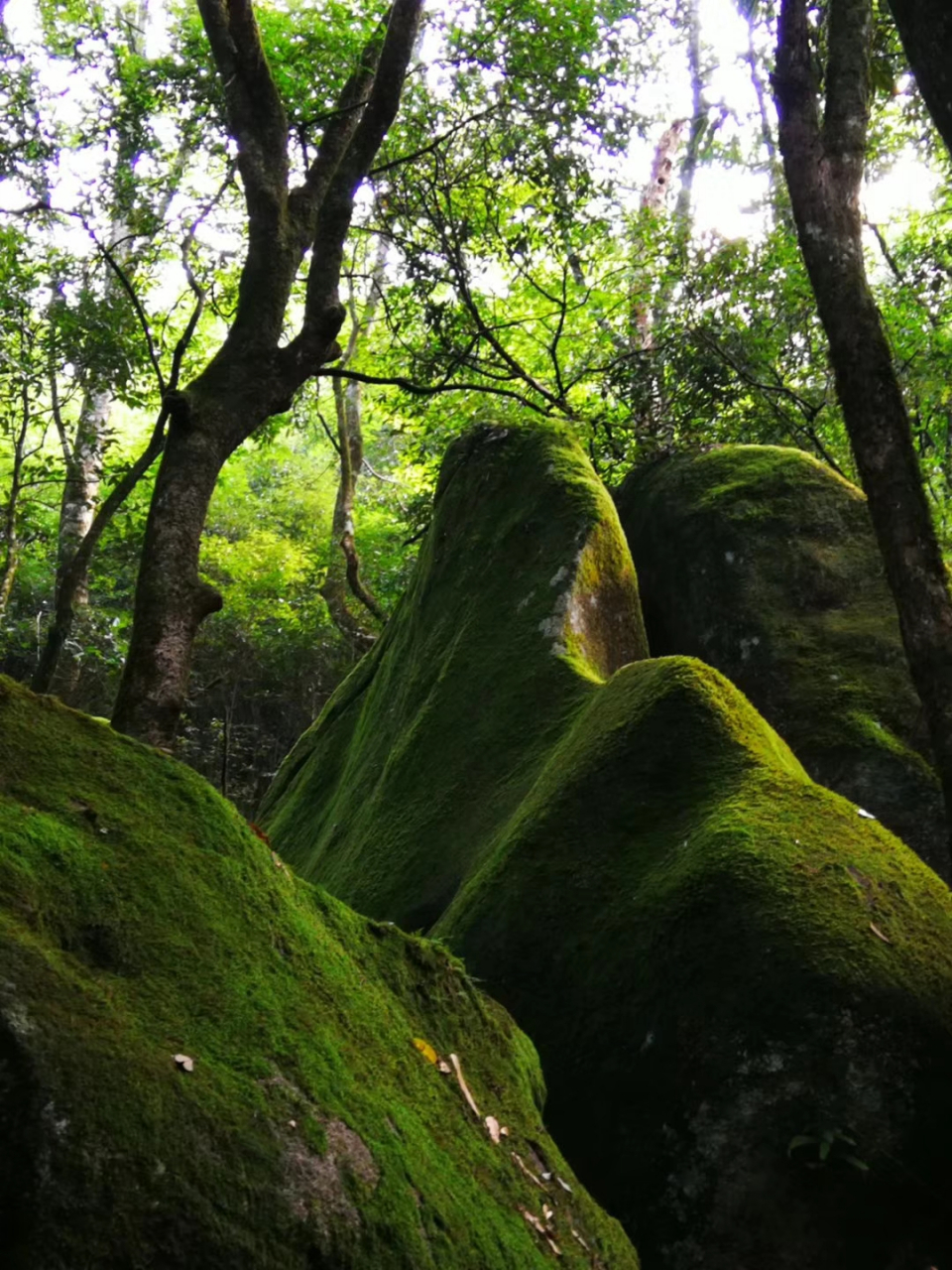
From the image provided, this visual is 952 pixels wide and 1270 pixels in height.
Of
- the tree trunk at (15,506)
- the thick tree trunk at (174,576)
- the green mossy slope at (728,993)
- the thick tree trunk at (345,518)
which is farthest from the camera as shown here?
the thick tree trunk at (345,518)

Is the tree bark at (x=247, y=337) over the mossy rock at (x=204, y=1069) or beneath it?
over

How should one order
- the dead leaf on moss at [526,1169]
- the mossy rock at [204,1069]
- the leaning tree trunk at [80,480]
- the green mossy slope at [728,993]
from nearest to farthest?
1. the mossy rock at [204,1069]
2. the dead leaf on moss at [526,1169]
3. the green mossy slope at [728,993]
4. the leaning tree trunk at [80,480]

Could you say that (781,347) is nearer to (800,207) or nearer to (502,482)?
(502,482)

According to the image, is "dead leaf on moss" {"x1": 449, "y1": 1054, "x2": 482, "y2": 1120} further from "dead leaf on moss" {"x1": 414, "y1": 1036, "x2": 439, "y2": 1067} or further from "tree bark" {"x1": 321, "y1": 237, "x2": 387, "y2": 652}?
"tree bark" {"x1": 321, "y1": 237, "x2": 387, "y2": 652}

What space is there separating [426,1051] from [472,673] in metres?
3.90

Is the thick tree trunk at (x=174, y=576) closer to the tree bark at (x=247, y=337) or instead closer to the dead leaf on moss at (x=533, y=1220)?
the tree bark at (x=247, y=337)

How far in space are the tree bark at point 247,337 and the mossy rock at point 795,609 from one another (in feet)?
9.98

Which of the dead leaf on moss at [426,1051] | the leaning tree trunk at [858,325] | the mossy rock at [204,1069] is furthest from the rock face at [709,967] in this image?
the dead leaf on moss at [426,1051]

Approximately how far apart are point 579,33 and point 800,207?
5552 mm

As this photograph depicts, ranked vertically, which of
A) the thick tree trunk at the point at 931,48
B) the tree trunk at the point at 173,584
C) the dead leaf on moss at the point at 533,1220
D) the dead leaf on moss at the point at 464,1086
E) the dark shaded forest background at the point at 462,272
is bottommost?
the dead leaf on moss at the point at 533,1220

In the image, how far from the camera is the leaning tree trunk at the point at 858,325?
4668mm

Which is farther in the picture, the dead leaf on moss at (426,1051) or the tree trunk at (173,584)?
the tree trunk at (173,584)

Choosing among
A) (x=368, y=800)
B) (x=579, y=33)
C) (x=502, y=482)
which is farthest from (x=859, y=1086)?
(x=579, y=33)

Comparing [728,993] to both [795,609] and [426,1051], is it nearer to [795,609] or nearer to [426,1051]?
[426,1051]
